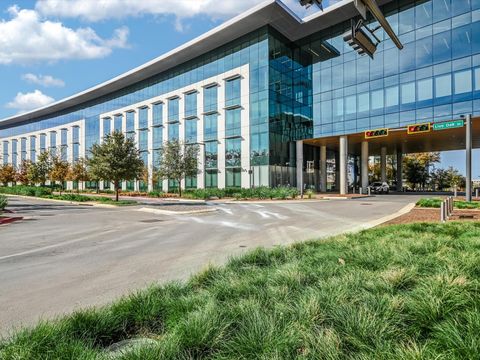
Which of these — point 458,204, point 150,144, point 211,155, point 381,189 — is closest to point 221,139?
point 211,155

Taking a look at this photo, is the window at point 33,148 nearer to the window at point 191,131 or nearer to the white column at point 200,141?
the window at point 191,131

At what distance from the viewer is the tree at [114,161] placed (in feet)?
97.2

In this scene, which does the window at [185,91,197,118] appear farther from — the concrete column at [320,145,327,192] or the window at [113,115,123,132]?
the concrete column at [320,145,327,192]

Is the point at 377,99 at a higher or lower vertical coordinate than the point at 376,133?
higher

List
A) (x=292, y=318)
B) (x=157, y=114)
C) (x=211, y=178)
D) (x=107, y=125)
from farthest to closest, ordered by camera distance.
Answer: (x=107, y=125) → (x=157, y=114) → (x=211, y=178) → (x=292, y=318)

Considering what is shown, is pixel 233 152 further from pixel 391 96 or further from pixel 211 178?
pixel 391 96

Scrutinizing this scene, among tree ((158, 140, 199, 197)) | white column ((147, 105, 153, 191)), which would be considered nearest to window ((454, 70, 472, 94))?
tree ((158, 140, 199, 197))

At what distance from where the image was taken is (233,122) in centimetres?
4278

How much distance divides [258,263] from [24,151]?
10441 cm

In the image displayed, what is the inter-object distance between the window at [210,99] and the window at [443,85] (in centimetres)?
2670

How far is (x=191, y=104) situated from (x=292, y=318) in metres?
47.8

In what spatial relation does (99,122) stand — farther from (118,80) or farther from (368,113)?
(368,113)

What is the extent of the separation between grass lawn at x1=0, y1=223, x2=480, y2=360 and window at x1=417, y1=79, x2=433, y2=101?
3268 centimetres

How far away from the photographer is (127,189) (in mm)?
59531
